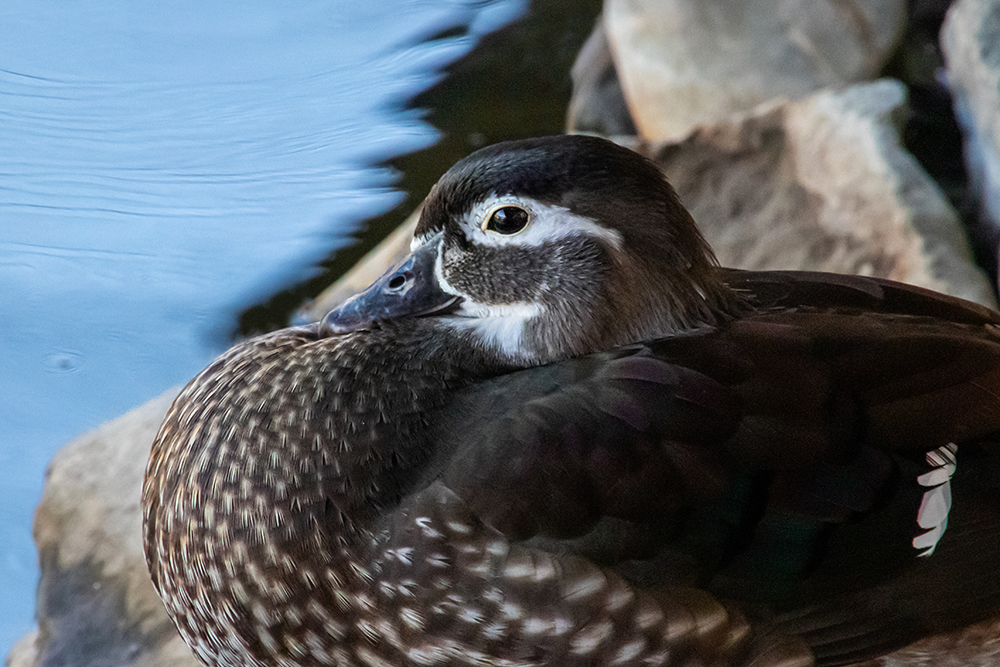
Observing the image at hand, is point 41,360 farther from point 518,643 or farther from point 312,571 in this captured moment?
point 518,643

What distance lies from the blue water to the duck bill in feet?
3.14

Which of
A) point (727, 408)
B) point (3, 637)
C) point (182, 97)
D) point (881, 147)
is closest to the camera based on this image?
point (727, 408)

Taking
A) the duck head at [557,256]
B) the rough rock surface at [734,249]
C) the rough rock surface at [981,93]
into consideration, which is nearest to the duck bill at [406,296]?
the duck head at [557,256]

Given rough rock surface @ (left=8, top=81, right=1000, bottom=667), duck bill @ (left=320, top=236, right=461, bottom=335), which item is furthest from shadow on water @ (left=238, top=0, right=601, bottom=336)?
duck bill @ (left=320, top=236, right=461, bottom=335)

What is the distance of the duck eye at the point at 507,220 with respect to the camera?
1.19 metres

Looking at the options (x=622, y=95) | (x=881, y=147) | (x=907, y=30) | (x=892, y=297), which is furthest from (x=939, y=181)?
(x=892, y=297)

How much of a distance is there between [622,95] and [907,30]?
2.23 feet

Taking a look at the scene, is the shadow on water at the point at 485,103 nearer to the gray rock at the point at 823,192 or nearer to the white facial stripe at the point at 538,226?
the gray rock at the point at 823,192

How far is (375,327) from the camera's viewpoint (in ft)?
4.27

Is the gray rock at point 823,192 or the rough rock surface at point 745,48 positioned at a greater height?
the rough rock surface at point 745,48

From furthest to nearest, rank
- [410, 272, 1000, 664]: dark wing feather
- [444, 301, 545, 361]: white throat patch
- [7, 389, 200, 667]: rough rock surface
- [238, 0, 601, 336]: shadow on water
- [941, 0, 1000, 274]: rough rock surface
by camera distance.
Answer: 1. [238, 0, 601, 336]: shadow on water
2. [941, 0, 1000, 274]: rough rock surface
3. [7, 389, 200, 667]: rough rock surface
4. [444, 301, 545, 361]: white throat patch
5. [410, 272, 1000, 664]: dark wing feather

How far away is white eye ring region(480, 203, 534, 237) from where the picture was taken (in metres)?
1.19

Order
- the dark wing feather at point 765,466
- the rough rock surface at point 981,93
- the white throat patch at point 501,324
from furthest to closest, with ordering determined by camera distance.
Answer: the rough rock surface at point 981,93 < the white throat patch at point 501,324 < the dark wing feather at point 765,466

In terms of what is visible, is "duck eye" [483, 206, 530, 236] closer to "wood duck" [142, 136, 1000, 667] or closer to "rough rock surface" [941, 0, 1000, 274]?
"wood duck" [142, 136, 1000, 667]
